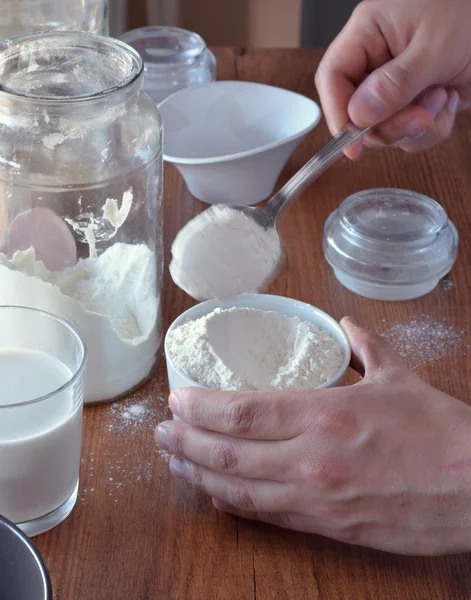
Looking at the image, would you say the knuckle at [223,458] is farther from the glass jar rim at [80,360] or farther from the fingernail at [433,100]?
the fingernail at [433,100]

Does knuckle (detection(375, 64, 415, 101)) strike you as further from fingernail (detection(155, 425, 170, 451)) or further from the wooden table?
fingernail (detection(155, 425, 170, 451))

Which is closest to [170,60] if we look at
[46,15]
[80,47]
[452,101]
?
[46,15]

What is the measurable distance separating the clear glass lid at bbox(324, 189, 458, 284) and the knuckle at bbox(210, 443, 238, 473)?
38 centimetres

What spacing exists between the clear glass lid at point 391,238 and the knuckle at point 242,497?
391mm

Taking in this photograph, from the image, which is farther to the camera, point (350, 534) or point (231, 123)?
point (231, 123)

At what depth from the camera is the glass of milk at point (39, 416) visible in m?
0.65

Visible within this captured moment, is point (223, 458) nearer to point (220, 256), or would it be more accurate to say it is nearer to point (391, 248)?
point (220, 256)

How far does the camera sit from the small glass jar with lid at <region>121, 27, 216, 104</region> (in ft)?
4.43

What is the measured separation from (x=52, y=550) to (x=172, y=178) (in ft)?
2.20

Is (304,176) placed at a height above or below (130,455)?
above

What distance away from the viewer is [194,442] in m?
0.70

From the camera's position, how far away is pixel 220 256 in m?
0.83

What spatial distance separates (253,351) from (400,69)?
1.38 ft

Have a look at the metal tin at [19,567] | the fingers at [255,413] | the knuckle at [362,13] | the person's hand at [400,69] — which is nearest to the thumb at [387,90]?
the person's hand at [400,69]
